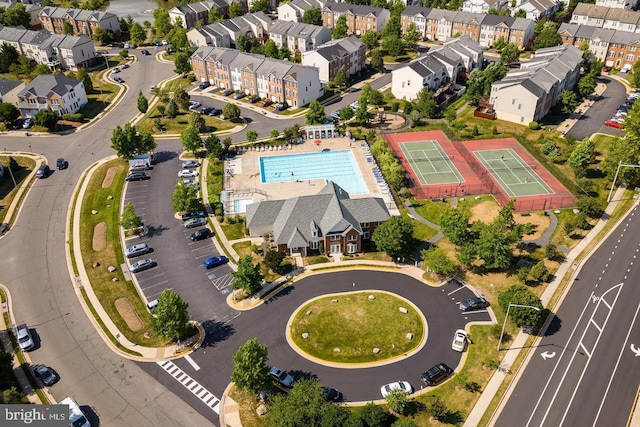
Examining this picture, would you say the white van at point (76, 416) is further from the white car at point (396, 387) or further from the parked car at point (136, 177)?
the parked car at point (136, 177)

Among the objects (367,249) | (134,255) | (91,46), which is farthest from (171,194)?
(91,46)

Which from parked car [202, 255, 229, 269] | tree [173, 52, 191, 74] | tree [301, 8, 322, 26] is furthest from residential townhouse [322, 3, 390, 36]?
parked car [202, 255, 229, 269]

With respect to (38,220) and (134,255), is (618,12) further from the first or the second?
(38,220)

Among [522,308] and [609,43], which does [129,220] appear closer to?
[522,308]

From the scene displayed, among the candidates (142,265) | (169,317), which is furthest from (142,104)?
(169,317)

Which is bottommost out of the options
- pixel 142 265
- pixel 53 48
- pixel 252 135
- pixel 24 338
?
pixel 24 338
